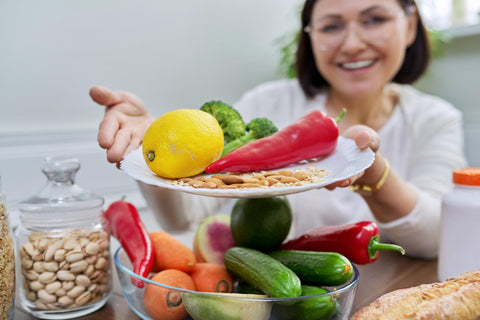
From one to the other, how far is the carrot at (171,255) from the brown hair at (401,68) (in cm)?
105

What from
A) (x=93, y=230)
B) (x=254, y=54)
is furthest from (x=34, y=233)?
(x=254, y=54)

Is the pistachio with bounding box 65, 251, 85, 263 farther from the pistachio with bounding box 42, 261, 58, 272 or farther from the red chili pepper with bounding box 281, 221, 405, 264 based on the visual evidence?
the red chili pepper with bounding box 281, 221, 405, 264

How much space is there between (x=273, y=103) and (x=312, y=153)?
0.92 m

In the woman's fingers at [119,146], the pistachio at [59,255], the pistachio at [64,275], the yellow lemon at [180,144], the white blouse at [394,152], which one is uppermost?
the yellow lemon at [180,144]

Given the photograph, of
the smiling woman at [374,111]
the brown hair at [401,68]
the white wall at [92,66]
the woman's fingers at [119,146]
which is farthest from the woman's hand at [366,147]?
the white wall at [92,66]

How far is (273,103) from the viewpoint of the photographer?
5.15 ft

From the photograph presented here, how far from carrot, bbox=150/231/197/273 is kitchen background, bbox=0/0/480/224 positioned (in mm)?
852

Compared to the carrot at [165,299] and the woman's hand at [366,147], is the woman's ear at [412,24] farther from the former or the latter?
the carrot at [165,299]

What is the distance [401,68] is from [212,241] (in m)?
1.19

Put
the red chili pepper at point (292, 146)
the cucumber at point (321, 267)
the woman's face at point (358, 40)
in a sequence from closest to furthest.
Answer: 1. the cucumber at point (321, 267)
2. the red chili pepper at point (292, 146)
3. the woman's face at point (358, 40)

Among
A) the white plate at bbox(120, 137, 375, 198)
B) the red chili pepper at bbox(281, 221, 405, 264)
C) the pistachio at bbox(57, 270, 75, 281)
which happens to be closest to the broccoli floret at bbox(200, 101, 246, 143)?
the white plate at bbox(120, 137, 375, 198)

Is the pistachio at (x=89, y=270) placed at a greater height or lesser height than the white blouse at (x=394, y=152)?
greater

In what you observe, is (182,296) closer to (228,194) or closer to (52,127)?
(228,194)

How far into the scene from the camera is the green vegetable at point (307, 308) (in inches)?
18.3
